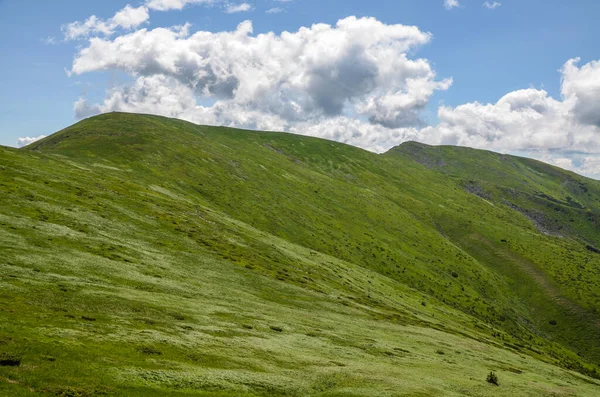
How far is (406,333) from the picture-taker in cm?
7469

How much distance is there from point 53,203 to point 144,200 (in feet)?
91.7

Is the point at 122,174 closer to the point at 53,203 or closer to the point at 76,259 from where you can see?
the point at 53,203

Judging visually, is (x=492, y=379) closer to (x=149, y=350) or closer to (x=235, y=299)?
(x=235, y=299)

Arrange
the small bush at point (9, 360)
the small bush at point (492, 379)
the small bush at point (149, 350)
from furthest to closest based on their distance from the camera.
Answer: the small bush at point (492, 379) → the small bush at point (149, 350) → the small bush at point (9, 360)

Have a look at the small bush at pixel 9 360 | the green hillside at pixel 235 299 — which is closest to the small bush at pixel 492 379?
the green hillside at pixel 235 299

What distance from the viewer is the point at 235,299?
6556cm

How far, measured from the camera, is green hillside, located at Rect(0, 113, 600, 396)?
110 ft

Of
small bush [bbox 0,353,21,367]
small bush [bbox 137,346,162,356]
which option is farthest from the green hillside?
small bush [bbox 137,346,162,356]

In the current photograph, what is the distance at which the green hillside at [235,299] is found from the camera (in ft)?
110

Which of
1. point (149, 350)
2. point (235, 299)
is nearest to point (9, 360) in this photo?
point (149, 350)

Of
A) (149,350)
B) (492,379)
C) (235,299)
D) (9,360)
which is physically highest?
(9,360)

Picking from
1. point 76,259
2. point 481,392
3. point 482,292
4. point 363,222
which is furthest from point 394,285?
point 76,259

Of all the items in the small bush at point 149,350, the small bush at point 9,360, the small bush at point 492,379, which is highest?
the small bush at point 9,360

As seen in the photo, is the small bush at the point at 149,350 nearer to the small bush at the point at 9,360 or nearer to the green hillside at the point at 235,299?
the green hillside at the point at 235,299
